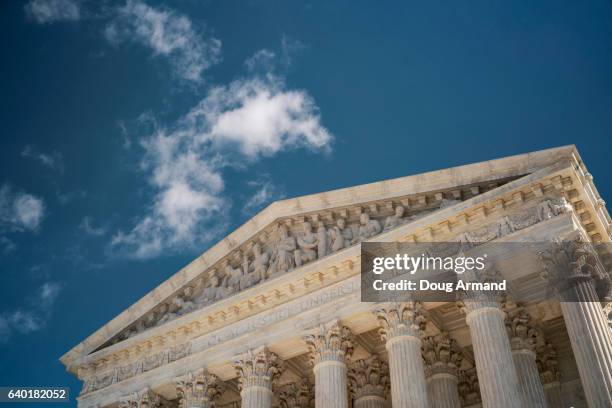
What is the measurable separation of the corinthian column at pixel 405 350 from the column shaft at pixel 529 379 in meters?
3.14

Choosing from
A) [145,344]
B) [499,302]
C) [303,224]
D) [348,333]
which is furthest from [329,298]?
[145,344]

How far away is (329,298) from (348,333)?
4.63ft

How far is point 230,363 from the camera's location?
2661cm

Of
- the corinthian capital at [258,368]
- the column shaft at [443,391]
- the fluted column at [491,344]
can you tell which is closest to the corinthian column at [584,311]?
the fluted column at [491,344]

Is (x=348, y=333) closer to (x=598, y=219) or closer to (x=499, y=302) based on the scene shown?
(x=499, y=302)

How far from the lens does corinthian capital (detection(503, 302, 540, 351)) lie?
23.3 m

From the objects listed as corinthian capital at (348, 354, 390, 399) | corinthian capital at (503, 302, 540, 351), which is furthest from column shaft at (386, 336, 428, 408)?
corinthian capital at (348, 354, 390, 399)

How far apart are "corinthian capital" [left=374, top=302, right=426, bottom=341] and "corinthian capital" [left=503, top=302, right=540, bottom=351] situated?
112 inches

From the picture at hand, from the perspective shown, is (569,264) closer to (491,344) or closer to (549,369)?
(491,344)

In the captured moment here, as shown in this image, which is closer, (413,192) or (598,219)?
→ (598,219)

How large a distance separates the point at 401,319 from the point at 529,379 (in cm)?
444

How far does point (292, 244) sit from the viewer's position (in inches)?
1094

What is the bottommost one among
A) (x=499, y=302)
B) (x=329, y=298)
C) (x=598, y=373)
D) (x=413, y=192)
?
(x=598, y=373)

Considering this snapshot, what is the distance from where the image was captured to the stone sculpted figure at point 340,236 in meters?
26.1
